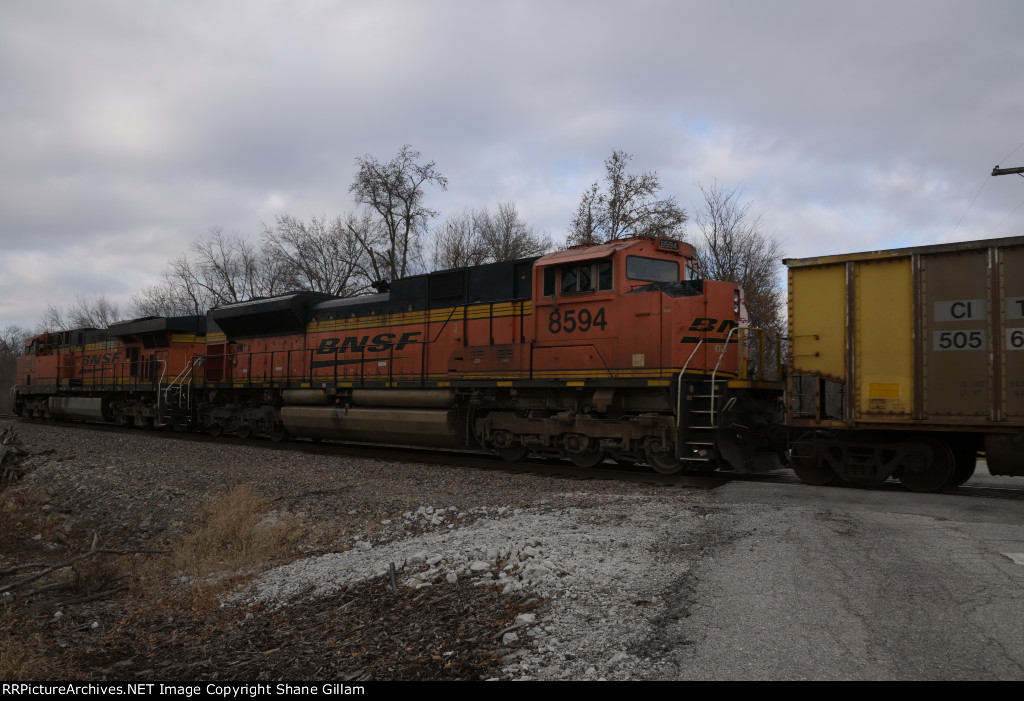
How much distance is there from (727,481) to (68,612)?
8.36 meters

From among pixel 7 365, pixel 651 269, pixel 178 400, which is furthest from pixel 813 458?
pixel 7 365

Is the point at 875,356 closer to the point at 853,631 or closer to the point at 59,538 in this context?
the point at 853,631

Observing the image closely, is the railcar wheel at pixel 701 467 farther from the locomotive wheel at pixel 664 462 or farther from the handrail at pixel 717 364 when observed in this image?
the handrail at pixel 717 364

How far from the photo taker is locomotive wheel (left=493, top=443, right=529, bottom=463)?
42.9 ft

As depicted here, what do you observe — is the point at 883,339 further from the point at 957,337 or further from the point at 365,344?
the point at 365,344

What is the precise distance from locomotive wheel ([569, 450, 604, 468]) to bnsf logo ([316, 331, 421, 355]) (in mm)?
4709

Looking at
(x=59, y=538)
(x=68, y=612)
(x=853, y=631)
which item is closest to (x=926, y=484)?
(x=853, y=631)

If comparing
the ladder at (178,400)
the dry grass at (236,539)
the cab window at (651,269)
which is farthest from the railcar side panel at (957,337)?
the ladder at (178,400)

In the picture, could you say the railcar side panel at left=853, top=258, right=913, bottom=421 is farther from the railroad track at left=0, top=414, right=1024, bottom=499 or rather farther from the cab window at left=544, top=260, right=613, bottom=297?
the cab window at left=544, top=260, right=613, bottom=297

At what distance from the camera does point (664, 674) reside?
11.4 feet

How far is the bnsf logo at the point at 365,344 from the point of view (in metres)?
15.2

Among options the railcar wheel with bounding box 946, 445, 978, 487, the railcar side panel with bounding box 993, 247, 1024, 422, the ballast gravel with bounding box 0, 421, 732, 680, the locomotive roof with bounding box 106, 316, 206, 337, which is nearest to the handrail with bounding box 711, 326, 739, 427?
the ballast gravel with bounding box 0, 421, 732, 680

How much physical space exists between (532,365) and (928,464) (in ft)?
20.3

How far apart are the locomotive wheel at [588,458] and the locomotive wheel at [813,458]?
126 inches
